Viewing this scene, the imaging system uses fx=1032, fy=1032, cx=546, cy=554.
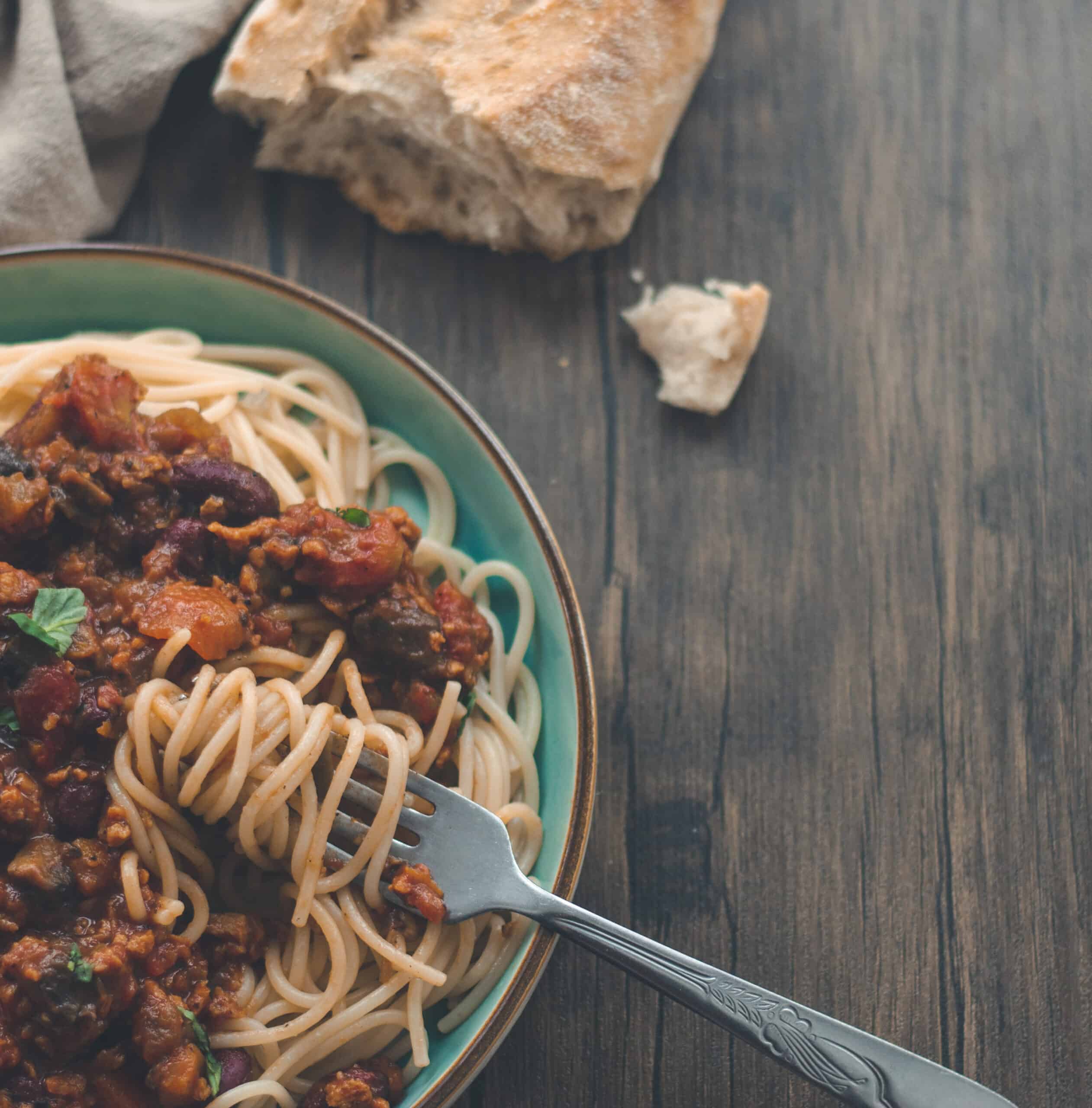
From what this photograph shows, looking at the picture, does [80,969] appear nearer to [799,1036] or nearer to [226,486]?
[226,486]

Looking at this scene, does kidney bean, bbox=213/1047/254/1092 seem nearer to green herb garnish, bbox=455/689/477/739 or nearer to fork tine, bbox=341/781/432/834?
fork tine, bbox=341/781/432/834

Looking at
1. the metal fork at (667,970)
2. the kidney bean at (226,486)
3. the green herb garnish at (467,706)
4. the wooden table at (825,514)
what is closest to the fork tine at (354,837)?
the metal fork at (667,970)

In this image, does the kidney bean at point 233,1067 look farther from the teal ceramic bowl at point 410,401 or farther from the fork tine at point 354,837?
the fork tine at point 354,837

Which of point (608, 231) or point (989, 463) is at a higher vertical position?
point (608, 231)

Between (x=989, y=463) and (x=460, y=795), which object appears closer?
(x=460, y=795)

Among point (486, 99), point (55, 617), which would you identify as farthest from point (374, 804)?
point (486, 99)

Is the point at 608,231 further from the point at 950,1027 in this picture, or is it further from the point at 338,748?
the point at 950,1027

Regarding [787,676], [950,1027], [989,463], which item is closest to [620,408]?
[787,676]
